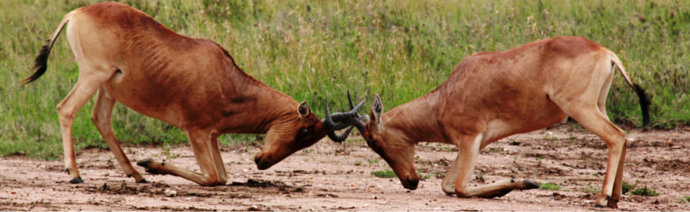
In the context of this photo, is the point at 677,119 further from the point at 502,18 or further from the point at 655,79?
the point at 502,18

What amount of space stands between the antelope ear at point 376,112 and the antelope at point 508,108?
0.01 meters

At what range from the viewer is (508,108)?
7691 mm

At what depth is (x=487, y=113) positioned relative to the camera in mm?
7762

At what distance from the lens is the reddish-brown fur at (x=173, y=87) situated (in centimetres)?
804

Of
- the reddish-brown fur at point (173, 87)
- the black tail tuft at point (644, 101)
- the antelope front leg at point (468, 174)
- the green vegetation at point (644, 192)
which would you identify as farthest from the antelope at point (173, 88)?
the green vegetation at point (644, 192)

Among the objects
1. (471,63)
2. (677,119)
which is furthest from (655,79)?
(471,63)

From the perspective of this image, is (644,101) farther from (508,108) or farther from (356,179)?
(356,179)

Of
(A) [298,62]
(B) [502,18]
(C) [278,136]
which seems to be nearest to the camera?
(C) [278,136]

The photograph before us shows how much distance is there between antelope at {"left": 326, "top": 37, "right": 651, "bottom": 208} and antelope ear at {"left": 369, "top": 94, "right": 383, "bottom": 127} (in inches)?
0.5

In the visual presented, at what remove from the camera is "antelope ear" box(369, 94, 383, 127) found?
813 cm

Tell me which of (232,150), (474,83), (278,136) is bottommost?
(232,150)

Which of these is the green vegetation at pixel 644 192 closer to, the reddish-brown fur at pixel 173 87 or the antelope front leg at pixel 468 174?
the antelope front leg at pixel 468 174

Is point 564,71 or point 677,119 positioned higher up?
point 564,71

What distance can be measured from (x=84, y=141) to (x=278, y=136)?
11.7 ft
